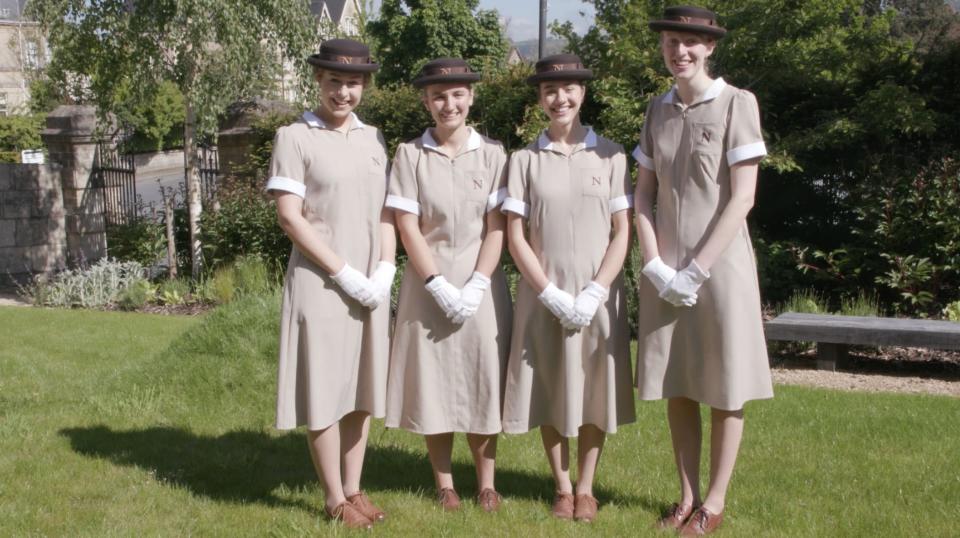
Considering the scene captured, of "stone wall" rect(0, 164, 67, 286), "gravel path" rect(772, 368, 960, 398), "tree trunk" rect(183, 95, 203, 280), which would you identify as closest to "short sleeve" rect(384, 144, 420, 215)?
"gravel path" rect(772, 368, 960, 398)

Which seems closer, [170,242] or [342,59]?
[342,59]

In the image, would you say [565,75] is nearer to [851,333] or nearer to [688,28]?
[688,28]

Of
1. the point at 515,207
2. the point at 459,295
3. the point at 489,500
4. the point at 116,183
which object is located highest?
the point at 515,207

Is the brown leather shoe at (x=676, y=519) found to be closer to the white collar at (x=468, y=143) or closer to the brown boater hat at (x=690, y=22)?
A: the white collar at (x=468, y=143)

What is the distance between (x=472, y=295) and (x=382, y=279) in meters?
0.37

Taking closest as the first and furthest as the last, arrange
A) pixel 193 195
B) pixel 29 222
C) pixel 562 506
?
pixel 562 506
pixel 193 195
pixel 29 222

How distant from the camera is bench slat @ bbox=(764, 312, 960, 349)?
6906mm

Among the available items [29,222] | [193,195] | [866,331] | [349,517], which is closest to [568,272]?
[349,517]

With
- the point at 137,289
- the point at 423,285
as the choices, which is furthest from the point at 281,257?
the point at 423,285

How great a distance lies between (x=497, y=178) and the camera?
13.5 feet

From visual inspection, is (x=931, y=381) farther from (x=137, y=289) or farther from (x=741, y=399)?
(x=137, y=289)

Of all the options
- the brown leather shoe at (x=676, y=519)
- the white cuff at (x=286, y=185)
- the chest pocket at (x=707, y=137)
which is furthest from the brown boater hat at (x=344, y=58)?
the brown leather shoe at (x=676, y=519)

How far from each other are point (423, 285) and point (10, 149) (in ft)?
95.7

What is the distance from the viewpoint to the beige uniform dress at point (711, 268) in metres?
3.80
